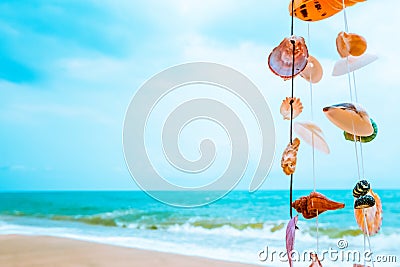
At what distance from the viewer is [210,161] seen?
1.70 ft

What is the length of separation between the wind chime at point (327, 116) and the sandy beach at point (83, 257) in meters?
2.20

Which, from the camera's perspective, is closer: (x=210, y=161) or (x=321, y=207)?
(x=321, y=207)

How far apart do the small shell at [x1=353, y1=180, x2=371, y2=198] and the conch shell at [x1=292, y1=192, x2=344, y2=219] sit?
2cm

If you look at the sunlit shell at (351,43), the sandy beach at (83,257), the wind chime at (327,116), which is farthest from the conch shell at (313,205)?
the sandy beach at (83,257)

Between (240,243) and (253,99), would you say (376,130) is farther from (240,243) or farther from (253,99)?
(240,243)

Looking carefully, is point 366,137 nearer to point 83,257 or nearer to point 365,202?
point 365,202

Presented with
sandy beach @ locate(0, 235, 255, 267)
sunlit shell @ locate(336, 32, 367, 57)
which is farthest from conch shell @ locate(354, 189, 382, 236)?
sandy beach @ locate(0, 235, 255, 267)

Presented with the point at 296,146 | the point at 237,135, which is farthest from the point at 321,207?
the point at 237,135

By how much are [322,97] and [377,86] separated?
131 millimetres

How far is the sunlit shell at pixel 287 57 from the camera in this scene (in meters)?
0.27

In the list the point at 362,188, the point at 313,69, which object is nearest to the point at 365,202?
the point at 362,188

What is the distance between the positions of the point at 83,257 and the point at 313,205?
2.55 m

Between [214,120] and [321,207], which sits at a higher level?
[214,120]

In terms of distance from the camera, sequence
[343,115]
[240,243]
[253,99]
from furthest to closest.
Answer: [240,243] < [253,99] < [343,115]
